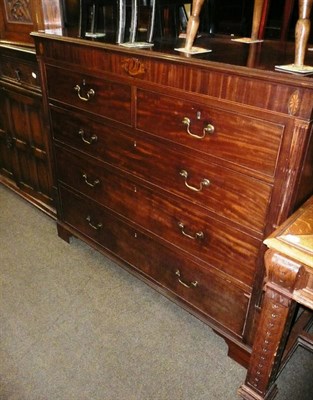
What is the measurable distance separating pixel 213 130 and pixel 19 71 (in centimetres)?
144

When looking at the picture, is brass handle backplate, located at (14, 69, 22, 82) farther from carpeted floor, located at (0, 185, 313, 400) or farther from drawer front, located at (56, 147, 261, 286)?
carpeted floor, located at (0, 185, 313, 400)

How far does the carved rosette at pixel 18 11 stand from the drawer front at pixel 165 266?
3.12ft

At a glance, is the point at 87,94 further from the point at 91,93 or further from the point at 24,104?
the point at 24,104

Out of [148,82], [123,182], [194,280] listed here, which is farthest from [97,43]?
[194,280]

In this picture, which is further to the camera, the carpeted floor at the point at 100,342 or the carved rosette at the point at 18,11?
the carved rosette at the point at 18,11

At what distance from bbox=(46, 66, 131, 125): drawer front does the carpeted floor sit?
35.7 inches

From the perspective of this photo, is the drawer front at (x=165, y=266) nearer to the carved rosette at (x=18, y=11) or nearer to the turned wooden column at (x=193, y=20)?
the turned wooden column at (x=193, y=20)

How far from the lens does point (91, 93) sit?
4.95 ft

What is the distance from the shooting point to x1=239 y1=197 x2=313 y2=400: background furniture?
91 centimetres

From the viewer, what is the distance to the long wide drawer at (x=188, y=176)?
115 centimetres

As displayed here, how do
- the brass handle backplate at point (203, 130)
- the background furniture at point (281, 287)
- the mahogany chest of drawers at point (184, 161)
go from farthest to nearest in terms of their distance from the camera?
the brass handle backplate at point (203, 130) → the mahogany chest of drawers at point (184, 161) → the background furniture at point (281, 287)

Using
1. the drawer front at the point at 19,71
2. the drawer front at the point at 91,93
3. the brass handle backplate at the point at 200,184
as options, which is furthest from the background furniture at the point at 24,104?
the brass handle backplate at the point at 200,184

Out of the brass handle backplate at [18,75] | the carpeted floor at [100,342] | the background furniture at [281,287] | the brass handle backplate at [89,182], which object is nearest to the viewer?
the background furniture at [281,287]

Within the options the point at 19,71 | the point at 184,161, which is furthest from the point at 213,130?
the point at 19,71
